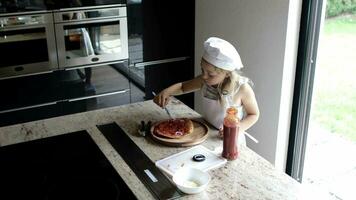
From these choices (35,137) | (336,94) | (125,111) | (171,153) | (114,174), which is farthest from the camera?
(336,94)

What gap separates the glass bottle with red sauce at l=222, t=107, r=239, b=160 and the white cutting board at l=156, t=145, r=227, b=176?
3cm

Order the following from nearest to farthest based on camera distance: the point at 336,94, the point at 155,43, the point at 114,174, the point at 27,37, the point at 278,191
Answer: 1. the point at 278,191
2. the point at 114,174
3. the point at 336,94
4. the point at 27,37
5. the point at 155,43

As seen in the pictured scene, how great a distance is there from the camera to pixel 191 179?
146 centimetres

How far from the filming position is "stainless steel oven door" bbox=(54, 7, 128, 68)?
3.00 m

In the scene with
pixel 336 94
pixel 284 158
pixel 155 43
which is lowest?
pixel 284 158

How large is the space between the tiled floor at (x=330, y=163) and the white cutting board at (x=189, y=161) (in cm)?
144

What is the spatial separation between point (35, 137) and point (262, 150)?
67.0 inches

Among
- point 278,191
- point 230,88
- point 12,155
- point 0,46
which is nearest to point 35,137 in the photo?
point 12,155

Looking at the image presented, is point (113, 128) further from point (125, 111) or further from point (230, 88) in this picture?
point (230, 88)

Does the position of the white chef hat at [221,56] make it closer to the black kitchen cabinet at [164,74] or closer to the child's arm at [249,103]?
the child's arm at [249,103]

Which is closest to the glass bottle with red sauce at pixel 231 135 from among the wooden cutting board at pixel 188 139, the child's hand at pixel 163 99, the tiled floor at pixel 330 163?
the wooden cutting board at pixel 188 139

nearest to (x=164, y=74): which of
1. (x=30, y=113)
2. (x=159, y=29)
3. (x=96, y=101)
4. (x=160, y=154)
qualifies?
(x=159, y=29)

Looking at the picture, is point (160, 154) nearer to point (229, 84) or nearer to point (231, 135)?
point (231, 135)

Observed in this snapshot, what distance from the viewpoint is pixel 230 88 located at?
188 cm
